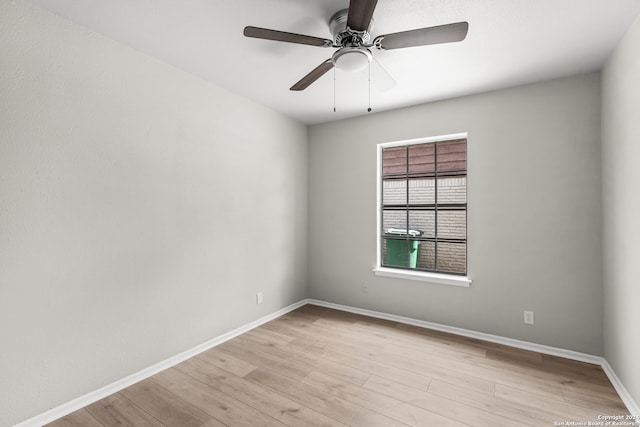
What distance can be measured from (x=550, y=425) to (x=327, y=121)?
359 cm

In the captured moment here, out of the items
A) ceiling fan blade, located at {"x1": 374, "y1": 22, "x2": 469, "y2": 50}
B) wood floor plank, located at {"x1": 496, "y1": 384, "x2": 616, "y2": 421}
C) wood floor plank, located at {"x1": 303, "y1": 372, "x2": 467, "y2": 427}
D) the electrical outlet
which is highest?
ceiling fan blade, located at {"x1": 374, "y1": 22, "x2": 469, "y2": 50}

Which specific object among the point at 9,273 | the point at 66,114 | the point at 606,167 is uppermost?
the point at 66,114

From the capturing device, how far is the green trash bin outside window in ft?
12.4

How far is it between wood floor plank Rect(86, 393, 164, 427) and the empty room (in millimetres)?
15

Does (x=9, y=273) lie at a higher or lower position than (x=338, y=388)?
higher

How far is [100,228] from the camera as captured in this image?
6.82 ft

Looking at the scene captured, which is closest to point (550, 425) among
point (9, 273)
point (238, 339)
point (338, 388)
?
point (338, 388)

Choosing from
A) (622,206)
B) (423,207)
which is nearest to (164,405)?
(423,207)

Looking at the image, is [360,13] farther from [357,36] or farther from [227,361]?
[227,361]

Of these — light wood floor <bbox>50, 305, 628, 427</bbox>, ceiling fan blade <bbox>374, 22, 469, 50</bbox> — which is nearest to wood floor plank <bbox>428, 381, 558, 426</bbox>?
light wood floor <bbox>50, 305, 628, 427</bbox>

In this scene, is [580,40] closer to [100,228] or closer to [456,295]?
[456,295]

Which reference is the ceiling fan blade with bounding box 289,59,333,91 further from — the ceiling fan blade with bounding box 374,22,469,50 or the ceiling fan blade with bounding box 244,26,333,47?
the ceiling fan blade with bounding box 374,22,469,50

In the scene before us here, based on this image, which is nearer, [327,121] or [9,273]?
[9,273]

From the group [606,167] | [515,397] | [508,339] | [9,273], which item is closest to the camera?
[9,273]
